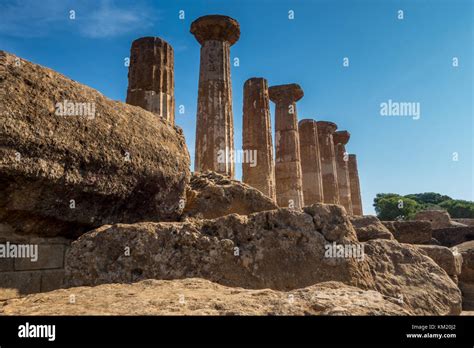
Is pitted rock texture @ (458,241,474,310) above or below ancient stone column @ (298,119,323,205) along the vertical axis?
below

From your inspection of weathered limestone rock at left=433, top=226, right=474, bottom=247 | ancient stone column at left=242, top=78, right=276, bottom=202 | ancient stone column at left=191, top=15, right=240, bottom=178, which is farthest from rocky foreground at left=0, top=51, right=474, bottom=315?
ancient stone column at left=242, top=78, right=276, bottom=202

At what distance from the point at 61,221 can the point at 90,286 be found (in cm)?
96

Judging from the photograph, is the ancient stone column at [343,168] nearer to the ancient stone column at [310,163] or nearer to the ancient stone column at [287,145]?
the ancient stone column at [310,163]

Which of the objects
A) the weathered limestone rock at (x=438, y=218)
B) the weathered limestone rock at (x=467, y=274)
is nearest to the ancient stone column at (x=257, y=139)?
the weathered limestone rock at (x=438, y=218)

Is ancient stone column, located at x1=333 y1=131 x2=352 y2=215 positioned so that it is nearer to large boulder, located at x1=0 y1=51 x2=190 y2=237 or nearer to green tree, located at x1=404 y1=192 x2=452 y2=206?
large boulder, located at x1=0 y1=51 x2=190 y2=237

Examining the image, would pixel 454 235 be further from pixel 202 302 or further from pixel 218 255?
pixel 202 302

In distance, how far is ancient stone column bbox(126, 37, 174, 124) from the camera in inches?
368

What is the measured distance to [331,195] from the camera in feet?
73.1

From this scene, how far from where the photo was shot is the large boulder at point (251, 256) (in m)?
2.87

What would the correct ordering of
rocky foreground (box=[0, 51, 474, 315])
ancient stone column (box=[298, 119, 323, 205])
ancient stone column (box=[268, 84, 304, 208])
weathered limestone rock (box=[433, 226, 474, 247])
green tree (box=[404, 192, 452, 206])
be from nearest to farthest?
1. rocky foreground (box=[0, 51, 474, 315])
2. weathered limestone rock (box=[433, 226, 474, 247])
3. ancient stone column (box=[268, 84, 304, 208])
4. ancient stone column (box=[298, 119, 323, 205])
5. green tree (box=[404, 192, 452, 206])

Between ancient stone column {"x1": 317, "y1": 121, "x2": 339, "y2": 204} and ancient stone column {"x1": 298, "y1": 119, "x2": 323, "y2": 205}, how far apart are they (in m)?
2.46

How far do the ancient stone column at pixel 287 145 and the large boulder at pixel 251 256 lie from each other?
1373 cm

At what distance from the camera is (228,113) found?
41.7 ft
